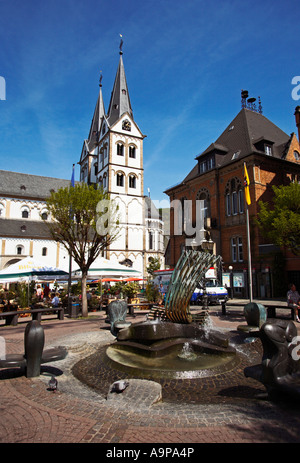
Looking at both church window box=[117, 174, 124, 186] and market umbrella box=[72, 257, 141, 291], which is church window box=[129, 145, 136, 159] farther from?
market umbrella box=[72, 257, 141, 291]

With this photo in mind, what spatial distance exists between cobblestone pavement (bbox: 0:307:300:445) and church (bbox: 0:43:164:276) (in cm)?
4286

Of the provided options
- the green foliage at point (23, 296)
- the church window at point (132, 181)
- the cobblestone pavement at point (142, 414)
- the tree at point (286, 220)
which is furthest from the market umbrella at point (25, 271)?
the church window at point (132, 181)

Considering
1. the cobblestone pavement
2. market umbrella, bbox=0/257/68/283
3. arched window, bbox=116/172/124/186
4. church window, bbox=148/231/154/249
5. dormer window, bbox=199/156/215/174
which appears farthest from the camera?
church window, bbox=148/231/154/249

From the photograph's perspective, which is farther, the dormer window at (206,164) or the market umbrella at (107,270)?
the dormer window at (206,164)

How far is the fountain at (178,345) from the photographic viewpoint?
606 centimetres

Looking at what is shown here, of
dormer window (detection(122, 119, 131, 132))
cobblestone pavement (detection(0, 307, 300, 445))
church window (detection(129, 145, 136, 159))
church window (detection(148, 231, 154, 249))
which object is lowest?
cobblestone pavement (detection(0, 307, 300, 445))

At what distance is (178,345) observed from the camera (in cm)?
699

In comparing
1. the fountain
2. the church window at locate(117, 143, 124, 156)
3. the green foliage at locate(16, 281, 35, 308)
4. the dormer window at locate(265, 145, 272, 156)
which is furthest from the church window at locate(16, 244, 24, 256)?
the fountain

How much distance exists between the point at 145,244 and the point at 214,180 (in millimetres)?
23189

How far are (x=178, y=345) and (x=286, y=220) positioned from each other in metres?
13.7

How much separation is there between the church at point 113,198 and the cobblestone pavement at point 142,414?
4286 centimetres

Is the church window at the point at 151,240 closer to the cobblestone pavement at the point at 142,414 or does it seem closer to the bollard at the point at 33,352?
→ the bollard at the point at 33,352

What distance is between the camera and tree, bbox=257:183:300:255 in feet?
58.3

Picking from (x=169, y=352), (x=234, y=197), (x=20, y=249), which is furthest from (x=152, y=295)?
(x=20, y=249)
